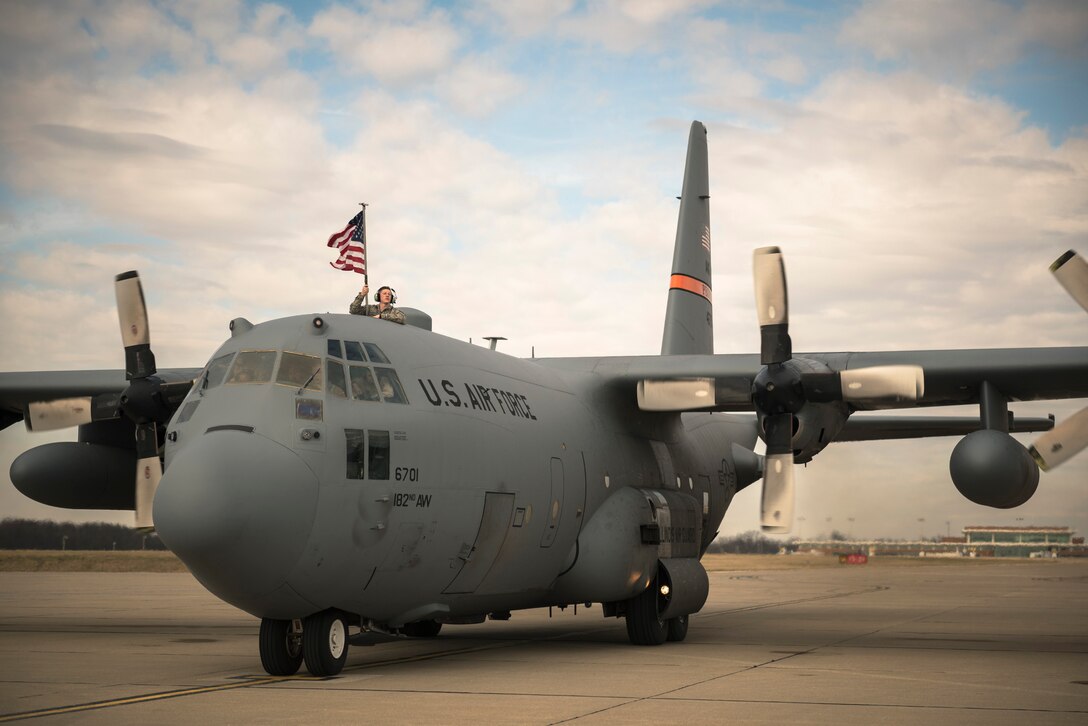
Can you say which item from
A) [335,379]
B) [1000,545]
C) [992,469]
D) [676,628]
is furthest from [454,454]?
[1000,545]

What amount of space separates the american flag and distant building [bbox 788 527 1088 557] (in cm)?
12524

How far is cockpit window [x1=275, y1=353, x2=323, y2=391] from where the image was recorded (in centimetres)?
1141

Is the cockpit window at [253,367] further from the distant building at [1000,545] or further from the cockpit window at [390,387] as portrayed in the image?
the distant building at [1000,545]

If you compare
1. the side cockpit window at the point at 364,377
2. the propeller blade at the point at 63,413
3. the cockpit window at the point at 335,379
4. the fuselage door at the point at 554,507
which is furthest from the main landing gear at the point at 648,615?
the propeller blade at the point at 63,413

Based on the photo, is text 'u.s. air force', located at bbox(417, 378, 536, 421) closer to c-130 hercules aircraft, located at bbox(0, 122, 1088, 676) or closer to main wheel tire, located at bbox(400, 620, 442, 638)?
c-130 hercules aircraft, located at bbox(0, 122, 1088, 676)

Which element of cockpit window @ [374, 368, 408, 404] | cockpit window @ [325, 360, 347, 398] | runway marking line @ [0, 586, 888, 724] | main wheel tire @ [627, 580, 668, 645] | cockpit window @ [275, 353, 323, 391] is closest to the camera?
runway marking line @ [0, 586, 888, 724]

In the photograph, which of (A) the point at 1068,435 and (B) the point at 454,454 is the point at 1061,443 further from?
(B) the point at 454,454

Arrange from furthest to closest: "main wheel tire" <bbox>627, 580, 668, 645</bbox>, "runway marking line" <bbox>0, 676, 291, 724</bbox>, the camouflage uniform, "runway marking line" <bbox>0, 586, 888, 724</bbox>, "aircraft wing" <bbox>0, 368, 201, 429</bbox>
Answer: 1. "aircraft wing" <bbox>0, 368, 201, 429</bbox>
2. "main wheel tire" <bbox>627, 580, 668, 645</bbox>
3. the camouflage uniform
4. "runway marking line" <bbox>0, 586, 888, 724</bbox>
5. "runway marking line" <bbox>0, 676, 291, 724</bbox>

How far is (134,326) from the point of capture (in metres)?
15.3

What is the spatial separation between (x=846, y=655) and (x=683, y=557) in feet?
12.7

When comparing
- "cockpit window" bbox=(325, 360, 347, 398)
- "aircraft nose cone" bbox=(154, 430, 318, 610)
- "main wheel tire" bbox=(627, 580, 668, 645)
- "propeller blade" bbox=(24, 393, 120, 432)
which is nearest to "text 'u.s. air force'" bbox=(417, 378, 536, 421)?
"cockpit window" bbox=(325, 360, 347, 398)

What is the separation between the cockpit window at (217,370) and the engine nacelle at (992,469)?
9245mm

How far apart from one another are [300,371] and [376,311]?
9.13ft

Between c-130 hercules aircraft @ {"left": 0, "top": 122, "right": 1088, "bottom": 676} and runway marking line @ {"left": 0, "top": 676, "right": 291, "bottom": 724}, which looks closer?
runway marking line @ {"left": 0, "top": 676, "right": 291, "bottom": 724}
